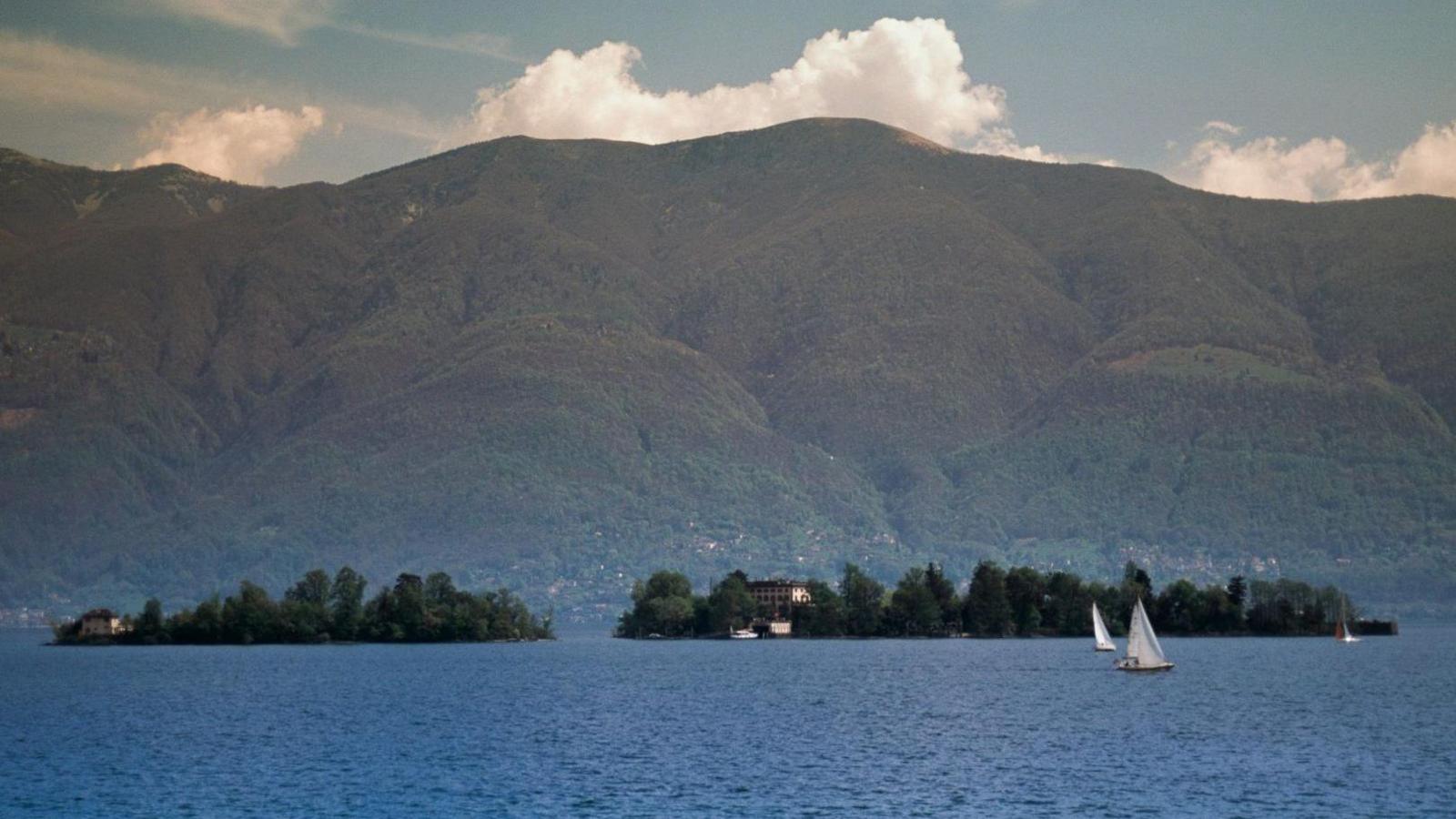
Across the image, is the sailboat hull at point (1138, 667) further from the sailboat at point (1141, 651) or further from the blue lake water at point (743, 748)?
the blue lake water at point (743, 748)

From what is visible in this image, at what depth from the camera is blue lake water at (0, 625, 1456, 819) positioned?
3561 inches

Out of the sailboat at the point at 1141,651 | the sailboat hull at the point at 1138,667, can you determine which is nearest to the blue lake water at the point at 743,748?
the sailboat hull at the point at 1138,667

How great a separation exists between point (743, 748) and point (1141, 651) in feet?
268

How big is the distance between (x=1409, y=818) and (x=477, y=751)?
53.4m

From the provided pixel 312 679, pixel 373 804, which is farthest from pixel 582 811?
pixel 312 679

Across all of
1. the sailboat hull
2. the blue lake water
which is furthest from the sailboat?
the blue lake water

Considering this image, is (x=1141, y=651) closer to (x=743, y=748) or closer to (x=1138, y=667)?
(x=1138, y=667)

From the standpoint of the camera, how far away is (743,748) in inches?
4491

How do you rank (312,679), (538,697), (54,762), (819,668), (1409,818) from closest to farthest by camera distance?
(1409,818) < (54,762) < (538,697) < (312,679) < (819,668)

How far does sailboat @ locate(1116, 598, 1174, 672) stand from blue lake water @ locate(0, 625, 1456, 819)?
27.6 feet

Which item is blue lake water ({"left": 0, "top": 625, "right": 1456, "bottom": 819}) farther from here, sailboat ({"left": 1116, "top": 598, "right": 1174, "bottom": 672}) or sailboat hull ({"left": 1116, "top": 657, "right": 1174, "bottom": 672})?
sailboat ({"left": 1116, "top": 598, "right": 1174, "bottom": 672})

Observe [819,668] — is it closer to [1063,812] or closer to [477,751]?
[477,751]

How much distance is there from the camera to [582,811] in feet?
287

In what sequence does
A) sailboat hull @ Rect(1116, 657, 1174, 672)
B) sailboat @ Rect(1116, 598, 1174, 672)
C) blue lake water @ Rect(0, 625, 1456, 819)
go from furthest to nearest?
sailboat @ Rect(1116, 598, 1174, 672)
sailboat hull @ Rect(1116, 657, 1174, 672)
blue lake water @ Rect(0, 625, 1456, 819)
